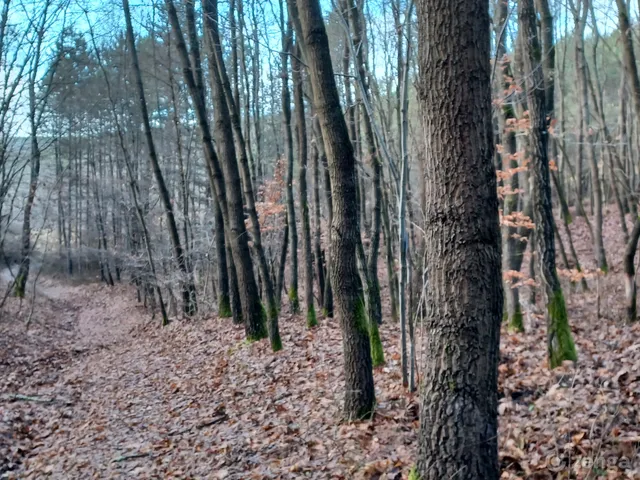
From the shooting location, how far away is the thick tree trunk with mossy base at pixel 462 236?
129 inches

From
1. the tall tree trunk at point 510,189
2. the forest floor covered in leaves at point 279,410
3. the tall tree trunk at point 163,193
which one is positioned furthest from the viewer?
the tall tree trunk at point 163,193

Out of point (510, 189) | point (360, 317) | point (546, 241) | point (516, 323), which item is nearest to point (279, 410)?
point (360, 317)

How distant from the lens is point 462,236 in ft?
10.8

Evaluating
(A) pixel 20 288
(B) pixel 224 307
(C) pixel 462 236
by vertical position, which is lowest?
(B) pixel 224 307

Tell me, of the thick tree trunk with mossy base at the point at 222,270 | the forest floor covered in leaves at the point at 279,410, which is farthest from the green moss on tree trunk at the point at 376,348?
the thick tree trunk with mossy base at the point at 222,270

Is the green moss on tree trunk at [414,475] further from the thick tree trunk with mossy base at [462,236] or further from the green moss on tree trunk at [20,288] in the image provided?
the green moss on tree trunk at [20,288]

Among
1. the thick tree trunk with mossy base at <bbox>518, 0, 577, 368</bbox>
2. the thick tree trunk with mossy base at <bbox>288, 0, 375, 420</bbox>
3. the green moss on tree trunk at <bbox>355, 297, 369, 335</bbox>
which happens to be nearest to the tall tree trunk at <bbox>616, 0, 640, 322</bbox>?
the thick tree trunk with mossy base at <bbox>518, 0, 577, 368</bbox>

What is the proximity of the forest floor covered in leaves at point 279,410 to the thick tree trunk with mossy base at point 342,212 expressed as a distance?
42 centimetres

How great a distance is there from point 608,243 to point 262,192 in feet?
43.3

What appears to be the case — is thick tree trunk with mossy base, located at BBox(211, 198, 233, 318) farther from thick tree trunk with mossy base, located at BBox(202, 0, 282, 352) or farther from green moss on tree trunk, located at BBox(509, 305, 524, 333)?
green moss on tree trunk, located at BBox(509, 305, 524, 333)

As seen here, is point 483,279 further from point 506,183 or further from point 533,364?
point 506,183

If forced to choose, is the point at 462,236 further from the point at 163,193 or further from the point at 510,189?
the point at 163,193

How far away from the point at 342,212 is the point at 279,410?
285 centimetres

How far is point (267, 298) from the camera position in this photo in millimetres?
9938
